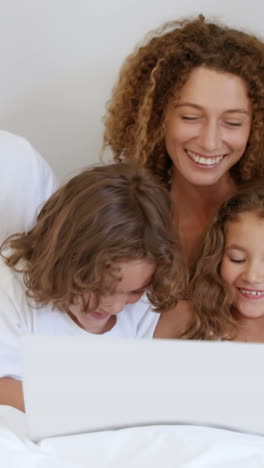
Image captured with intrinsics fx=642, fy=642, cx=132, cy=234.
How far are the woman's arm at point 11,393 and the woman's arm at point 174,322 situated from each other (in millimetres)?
293

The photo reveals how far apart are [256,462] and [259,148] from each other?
2.46 feet

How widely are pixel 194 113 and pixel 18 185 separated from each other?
0.37 meters

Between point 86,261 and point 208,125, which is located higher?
point 208,125

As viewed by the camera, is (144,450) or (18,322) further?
(18,322)

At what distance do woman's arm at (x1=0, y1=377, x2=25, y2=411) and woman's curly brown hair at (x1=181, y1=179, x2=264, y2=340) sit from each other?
0.34 m

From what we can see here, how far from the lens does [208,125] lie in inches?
49.6

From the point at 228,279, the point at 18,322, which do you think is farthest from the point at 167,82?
the point at 18,322

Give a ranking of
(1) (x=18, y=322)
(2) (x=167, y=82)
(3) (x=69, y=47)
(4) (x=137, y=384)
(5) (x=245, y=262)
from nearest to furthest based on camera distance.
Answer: (4) (x=137, y=384)
(1) (x=18, y=322)
(5) (x=245, y=262)
(2) (x=167, y=82)
(3) (x=69, y=47)

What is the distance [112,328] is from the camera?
3.79 ft

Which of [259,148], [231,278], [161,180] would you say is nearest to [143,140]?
[161,180]

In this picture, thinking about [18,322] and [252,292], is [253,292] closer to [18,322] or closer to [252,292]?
[252,292]

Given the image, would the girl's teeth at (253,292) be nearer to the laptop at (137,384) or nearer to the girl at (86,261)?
the girl at (86,261)

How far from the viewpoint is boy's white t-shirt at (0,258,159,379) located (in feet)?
3.45

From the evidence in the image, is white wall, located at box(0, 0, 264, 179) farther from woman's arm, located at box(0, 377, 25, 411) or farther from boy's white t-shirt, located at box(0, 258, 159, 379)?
woman's arm, located at box(0, 377, 25, 411)
